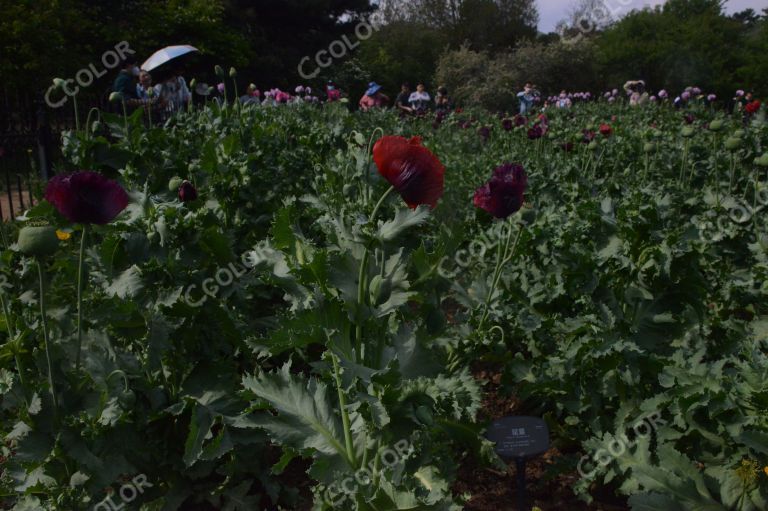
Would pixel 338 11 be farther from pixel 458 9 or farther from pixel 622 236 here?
pixel 622 236

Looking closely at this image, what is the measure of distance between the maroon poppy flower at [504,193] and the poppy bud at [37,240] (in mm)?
1451

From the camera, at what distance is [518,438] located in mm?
2326

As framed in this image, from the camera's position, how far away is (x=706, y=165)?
6660 mm

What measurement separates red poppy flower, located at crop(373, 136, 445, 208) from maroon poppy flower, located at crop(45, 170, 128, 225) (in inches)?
32.1

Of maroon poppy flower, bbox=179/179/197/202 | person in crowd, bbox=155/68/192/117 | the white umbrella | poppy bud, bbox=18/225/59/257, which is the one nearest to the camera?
poppy bud, bbox=18/225/59/257

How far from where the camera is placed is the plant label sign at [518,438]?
2309 millimetres

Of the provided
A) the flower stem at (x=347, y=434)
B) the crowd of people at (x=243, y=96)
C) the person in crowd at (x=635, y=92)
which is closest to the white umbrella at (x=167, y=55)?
the crowd of people at (x=243, y=96)

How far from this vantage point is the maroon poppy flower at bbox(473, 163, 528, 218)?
8.04 ft

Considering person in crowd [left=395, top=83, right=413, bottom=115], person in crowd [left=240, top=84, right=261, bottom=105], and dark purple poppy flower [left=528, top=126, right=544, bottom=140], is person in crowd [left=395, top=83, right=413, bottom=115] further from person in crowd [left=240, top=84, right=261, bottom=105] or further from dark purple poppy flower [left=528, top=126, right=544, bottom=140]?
dark purple poppy flower [left=528, top=126, right=544, bottom=140]

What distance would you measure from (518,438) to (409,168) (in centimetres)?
107

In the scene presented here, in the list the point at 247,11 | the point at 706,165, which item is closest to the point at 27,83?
the point at 706,165

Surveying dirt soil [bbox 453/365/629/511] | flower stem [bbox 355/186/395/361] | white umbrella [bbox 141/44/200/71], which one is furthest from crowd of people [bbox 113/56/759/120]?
dirt soil [bbox 453/365/629/511]

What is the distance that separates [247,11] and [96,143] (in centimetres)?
2612

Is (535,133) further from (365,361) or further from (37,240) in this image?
(37,240)
